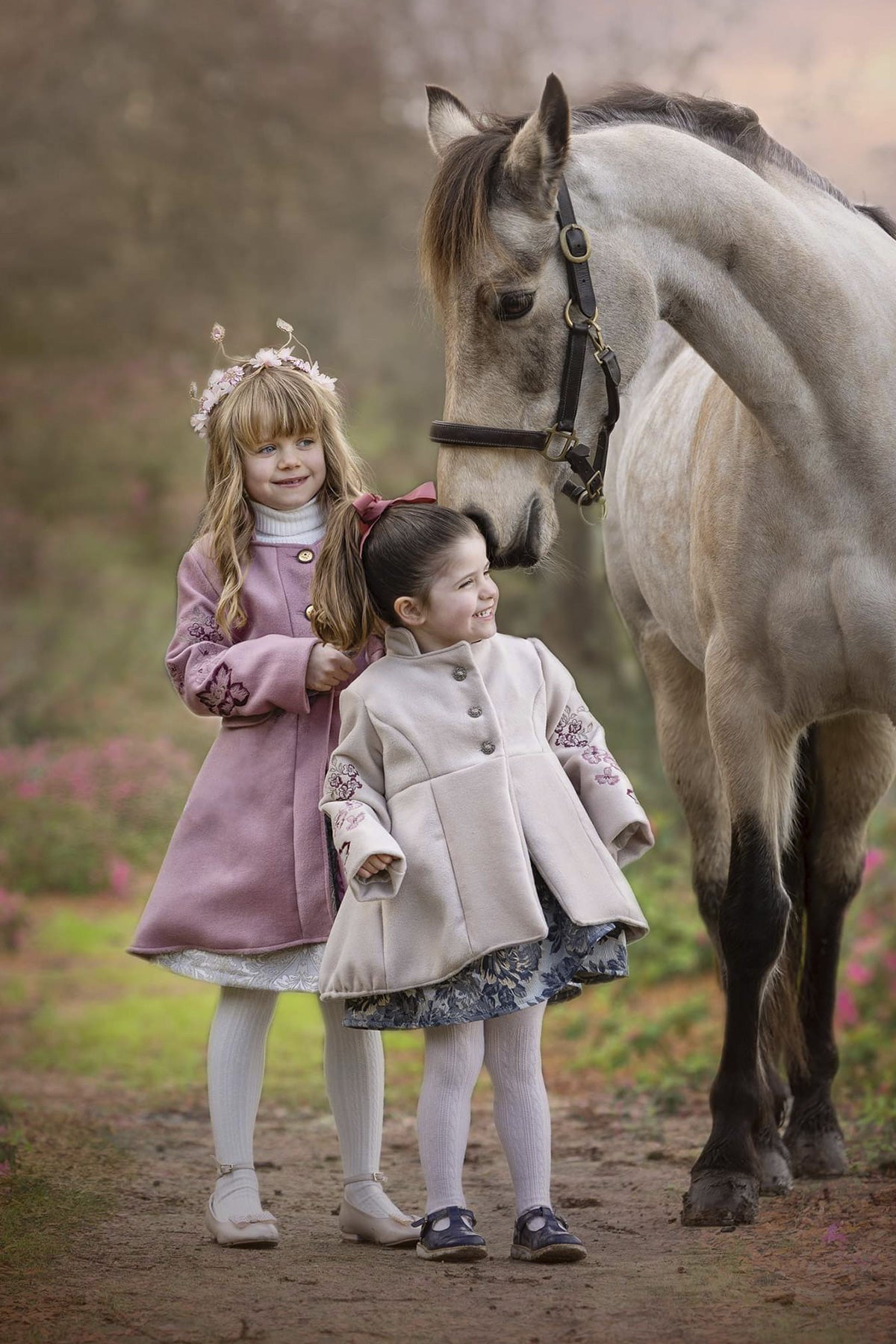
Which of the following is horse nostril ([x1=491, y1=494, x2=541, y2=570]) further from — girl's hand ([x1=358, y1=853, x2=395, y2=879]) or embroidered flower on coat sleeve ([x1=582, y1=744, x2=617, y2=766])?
girl's hand ([x1=358, y1=853, x2=395, y2=879])

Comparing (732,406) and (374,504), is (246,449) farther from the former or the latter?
(732,406)

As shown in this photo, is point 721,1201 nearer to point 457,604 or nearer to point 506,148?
point 457,604

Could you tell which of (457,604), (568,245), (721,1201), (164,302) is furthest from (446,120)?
(164,302)

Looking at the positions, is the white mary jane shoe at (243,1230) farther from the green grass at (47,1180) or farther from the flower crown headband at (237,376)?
the flower crown headband at (237,376)

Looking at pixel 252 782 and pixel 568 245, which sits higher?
pixel 568 245

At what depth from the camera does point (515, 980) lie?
237 centimetres

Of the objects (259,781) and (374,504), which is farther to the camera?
(259,781)

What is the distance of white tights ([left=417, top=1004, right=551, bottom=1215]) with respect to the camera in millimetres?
2367

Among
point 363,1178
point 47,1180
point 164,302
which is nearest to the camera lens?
point 363,1178

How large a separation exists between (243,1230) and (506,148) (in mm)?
1986

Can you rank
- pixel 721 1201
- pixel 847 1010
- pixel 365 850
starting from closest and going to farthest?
pixel 365 850 → pixel 721 1201 → pixel 847 1010

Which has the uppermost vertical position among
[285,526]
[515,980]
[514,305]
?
[514,305]

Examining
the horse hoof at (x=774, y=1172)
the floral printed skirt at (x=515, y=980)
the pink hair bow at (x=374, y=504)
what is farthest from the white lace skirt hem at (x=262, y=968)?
the horse hoof at (x=774, y=1172)

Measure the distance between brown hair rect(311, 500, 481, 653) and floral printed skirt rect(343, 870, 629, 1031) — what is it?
A: 0.54 meters
